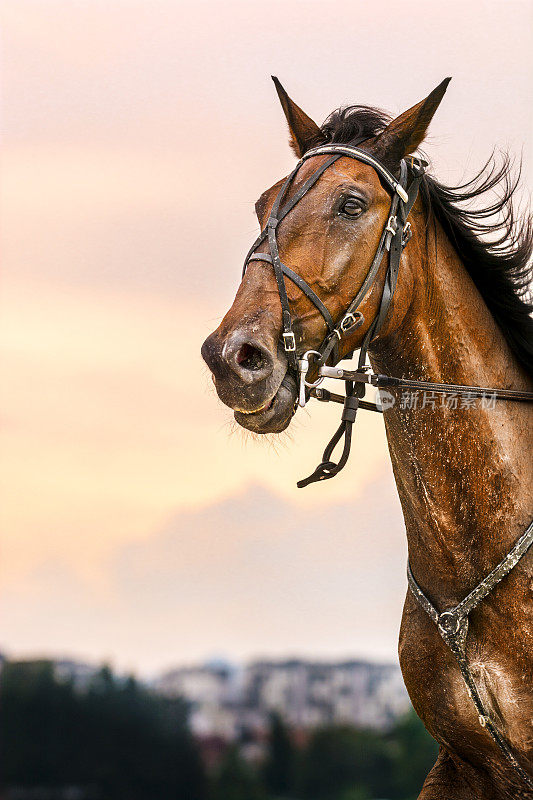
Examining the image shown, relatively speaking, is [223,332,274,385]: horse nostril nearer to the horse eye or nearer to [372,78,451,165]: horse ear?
the horse eye

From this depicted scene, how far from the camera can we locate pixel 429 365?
4.36 m

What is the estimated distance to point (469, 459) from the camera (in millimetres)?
4320

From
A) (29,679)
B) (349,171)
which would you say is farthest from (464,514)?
(29,679)

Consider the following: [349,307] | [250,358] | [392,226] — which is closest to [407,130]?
[392,226]

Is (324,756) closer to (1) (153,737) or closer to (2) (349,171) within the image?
(1) (153,737)

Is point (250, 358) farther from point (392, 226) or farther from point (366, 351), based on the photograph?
point (392, 226)

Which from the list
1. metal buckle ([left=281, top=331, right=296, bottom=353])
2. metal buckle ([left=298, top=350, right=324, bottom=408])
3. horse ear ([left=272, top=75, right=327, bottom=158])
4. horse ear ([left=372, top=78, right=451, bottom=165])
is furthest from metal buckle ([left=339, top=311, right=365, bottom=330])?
horse ear ([left=272, top=75, right=327, bottom=158])

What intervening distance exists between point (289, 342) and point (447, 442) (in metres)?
0.93

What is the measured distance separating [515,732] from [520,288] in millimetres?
1997

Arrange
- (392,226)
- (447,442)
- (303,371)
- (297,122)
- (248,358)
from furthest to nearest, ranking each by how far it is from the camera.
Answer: (297,122), (447,442), (392,226), (303,371), (248,358)

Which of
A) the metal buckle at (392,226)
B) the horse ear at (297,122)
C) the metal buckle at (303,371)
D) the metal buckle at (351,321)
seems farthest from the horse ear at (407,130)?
the metal buckle at (303,371)

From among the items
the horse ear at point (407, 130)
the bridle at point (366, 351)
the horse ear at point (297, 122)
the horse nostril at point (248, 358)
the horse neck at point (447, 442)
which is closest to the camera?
the horse nostril at point (248, 358)

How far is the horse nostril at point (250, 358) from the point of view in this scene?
3.72 m

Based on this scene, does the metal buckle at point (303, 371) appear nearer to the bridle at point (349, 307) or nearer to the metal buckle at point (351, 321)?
the bridle at point (349, 307)
